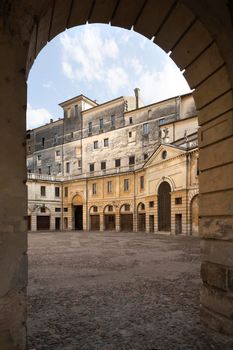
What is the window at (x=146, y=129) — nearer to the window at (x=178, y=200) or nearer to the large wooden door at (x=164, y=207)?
the large wooden door at (x=164, y=207)

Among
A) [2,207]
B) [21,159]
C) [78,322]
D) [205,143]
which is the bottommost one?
[78,322]

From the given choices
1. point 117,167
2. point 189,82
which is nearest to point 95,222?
point 117,167

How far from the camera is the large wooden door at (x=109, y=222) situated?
4253 centimetres

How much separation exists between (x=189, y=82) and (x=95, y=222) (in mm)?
41239

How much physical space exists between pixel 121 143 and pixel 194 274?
35.9 metres

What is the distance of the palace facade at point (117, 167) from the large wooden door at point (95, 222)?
0.16 m

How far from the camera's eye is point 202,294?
4910 mm

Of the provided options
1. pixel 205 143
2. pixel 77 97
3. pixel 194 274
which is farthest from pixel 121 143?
pixel 205 143

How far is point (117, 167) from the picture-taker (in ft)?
141

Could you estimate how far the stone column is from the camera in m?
2.95

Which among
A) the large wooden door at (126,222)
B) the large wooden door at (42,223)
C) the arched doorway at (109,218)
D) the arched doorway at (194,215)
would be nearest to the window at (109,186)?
the arched doorway at (109,218)

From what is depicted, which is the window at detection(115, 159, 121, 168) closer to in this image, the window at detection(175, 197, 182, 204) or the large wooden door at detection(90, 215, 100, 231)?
the large wooden door at detection(90, 215, 100, 231)

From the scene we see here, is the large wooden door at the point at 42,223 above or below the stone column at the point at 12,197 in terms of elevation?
below

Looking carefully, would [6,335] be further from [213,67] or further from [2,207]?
[213,67]
